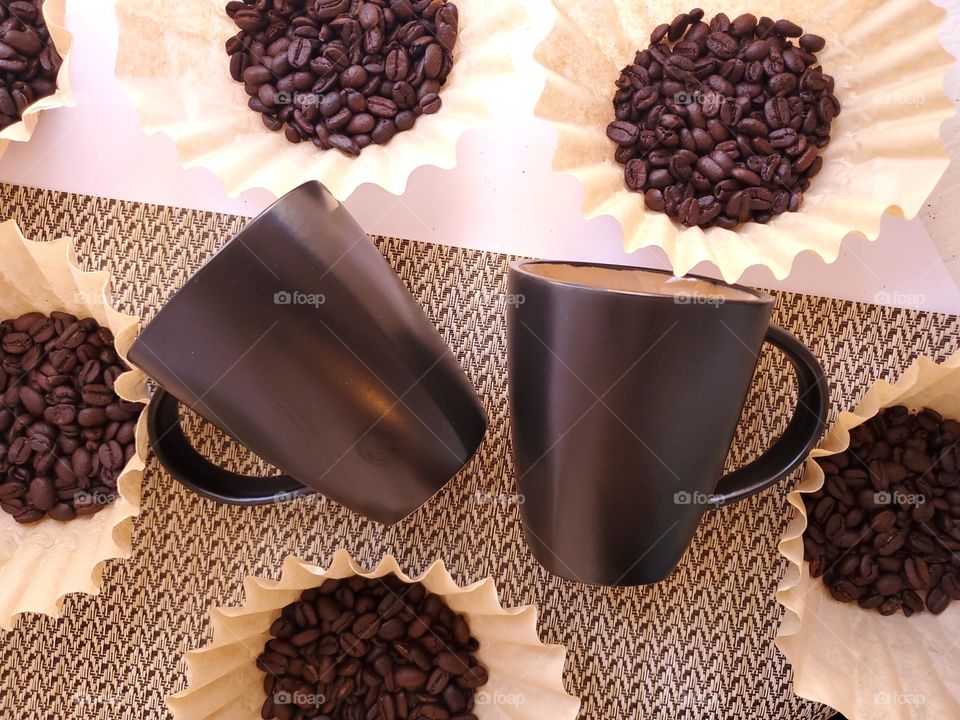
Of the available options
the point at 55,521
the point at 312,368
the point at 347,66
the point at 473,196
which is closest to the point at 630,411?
the point at 312,368

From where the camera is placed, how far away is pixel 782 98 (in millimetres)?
783

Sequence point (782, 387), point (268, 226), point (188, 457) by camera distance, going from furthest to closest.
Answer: point (782, 387), point (188, 457), point (268, 226)

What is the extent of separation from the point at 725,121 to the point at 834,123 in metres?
0.13

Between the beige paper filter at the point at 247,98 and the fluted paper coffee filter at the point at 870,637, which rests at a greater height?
the beige paper filter at the point at 247,98

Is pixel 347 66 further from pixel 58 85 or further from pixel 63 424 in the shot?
pixel 63 424

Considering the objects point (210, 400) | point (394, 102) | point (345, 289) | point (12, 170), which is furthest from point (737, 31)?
point (12, 170)

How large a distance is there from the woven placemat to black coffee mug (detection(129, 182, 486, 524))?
0.48 feet

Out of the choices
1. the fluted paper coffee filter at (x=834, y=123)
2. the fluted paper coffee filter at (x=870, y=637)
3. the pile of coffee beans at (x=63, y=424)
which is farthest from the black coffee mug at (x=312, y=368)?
the fluted paper coffee filter at (x=870, y=637)

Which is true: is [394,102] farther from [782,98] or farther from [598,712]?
[598,712]

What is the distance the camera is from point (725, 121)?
78cm

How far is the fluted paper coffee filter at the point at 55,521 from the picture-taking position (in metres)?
0.73

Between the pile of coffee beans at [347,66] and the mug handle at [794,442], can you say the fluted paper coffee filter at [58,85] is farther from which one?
the mug handle at [794,442]

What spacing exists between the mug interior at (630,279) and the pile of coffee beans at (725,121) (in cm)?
6

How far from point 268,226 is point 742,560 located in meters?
0.59
